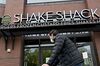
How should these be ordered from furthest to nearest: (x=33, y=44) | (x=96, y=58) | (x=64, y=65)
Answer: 1. (x=33, y=44)
2. (x=96, y=58)
3. (x=64, y=65)

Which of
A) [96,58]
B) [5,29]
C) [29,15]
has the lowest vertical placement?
[96,58]

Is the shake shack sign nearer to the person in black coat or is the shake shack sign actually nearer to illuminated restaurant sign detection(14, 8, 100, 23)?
illuminated restaurant sign detection(14, 8, 100, 23)

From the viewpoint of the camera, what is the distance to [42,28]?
8.68 m

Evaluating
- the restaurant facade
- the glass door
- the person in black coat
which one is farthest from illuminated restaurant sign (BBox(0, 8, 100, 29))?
the person in black coat

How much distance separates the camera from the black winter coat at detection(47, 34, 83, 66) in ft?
11.4

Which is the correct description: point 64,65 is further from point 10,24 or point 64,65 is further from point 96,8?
point 96,8

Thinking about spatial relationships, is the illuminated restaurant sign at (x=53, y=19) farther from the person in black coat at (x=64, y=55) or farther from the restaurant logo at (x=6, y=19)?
the person in black coat at (x=64, y=55)

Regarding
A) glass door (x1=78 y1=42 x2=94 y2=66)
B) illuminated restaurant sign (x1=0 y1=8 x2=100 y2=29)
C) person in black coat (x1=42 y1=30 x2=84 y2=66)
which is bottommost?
glass door (x1=78 y1=42 x2=94 y2=66)

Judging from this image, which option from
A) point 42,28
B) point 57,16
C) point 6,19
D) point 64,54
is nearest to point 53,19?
point 57,16

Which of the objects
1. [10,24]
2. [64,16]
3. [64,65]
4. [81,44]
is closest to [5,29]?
[10,24]

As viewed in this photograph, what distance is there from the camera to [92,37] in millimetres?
9180

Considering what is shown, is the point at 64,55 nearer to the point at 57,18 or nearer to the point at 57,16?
the point at 57,18

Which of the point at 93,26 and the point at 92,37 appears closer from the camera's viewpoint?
the point at 93,26

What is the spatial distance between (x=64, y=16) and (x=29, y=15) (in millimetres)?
1668
